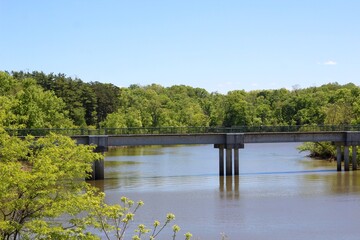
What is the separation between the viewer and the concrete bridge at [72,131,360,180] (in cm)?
5384

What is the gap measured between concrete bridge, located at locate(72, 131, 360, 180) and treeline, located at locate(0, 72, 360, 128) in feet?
45.8

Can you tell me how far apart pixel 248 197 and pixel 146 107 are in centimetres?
9837

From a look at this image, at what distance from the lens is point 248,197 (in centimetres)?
4334

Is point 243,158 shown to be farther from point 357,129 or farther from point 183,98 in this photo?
point 183,98

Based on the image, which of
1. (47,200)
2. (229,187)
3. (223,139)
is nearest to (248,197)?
(229,187)

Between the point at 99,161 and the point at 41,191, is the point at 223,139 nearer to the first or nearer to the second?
the point at 99,161

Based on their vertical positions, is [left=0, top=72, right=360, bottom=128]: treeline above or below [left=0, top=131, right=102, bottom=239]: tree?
above

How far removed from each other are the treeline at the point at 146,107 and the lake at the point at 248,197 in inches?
497

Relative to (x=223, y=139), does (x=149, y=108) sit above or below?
above

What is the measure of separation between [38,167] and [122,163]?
51.3 metres

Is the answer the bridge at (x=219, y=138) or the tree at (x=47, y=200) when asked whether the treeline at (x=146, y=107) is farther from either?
the tree at (x=47, y=200)

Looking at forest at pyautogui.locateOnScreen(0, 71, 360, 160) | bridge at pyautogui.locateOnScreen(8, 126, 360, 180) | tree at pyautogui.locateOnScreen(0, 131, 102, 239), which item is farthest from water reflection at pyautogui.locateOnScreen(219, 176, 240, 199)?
forest at pyautogui.locateOnScreen(0, 71, 360, 160)

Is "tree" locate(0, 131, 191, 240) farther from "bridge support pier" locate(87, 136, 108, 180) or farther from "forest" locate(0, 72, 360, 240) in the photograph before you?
"bridge support pier" locate(87, 136, 108, 180)

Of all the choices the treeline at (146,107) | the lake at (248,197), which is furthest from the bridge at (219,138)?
the treeline at (146,107)
